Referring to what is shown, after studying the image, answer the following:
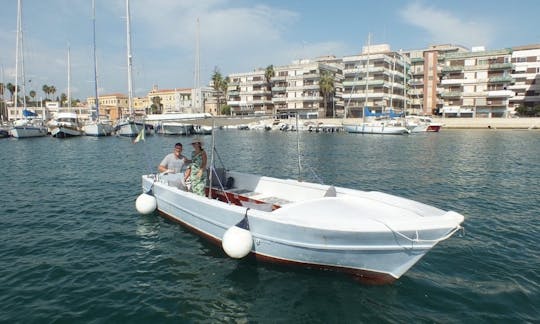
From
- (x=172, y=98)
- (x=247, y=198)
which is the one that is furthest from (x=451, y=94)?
(x=172, y=98)

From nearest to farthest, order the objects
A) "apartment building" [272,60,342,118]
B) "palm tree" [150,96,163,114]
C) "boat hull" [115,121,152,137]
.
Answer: "boat hull" [115,121,152,137] → "apartment building" [272,60,342,118] → "palm tree" [150,96,163,114]

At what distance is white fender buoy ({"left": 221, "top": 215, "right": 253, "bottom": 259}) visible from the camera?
312 inches

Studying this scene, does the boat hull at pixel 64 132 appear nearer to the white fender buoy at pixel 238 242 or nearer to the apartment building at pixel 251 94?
the apartment building at pixel 251 94

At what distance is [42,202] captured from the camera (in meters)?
15.1

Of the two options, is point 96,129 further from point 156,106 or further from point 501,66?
point 501,66

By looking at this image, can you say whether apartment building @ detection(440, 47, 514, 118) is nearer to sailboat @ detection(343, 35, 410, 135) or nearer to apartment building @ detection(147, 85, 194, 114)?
sailboat @ detection(343, 35, 410, 135)

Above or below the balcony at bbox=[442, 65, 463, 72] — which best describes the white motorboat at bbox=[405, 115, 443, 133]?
below

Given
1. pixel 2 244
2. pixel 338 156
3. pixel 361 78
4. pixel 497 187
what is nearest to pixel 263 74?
pixel 361 78

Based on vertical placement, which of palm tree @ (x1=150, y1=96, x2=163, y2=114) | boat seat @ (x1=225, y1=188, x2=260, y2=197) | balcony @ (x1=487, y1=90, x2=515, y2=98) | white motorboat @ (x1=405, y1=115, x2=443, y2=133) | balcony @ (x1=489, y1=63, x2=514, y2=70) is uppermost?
balcony @ (x1=489, y1=63, x2=514, y2=70)

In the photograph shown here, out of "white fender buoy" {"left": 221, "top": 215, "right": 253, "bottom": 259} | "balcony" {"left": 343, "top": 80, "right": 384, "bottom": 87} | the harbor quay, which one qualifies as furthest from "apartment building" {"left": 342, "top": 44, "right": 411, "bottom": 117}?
"white fender buoy" {"left": 221, "top": 215, "right": 253, "bottom": 259}

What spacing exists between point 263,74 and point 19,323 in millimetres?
106120

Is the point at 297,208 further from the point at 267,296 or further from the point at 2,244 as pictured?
the point at 2,244

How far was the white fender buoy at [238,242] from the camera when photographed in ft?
26.0

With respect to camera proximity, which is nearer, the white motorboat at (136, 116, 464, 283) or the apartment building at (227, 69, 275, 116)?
A: the white motorboat at (136, 116, 464, 283)
